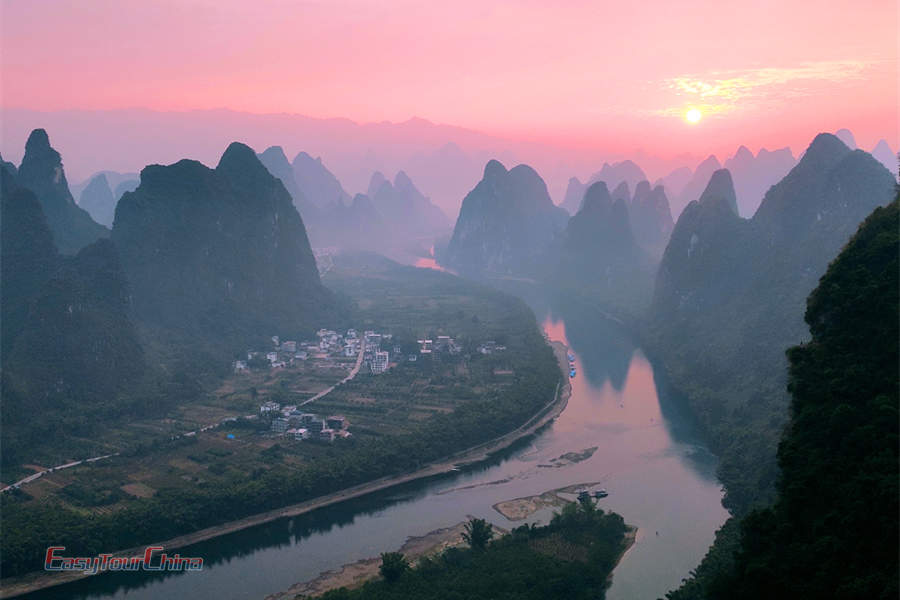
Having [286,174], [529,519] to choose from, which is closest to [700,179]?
[286,174]

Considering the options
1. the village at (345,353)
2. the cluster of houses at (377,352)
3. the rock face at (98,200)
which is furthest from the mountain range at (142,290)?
the rock face at (98,200)

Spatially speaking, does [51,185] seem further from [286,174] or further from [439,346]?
[286,174]

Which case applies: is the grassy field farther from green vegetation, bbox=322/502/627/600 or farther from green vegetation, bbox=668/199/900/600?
green vegetation, bbox=668/199/900/600

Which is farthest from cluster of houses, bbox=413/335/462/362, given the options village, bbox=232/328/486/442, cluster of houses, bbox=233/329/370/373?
cluster of houses, bbox=233/329/370/373

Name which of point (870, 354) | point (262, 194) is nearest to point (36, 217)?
point (262, 194)

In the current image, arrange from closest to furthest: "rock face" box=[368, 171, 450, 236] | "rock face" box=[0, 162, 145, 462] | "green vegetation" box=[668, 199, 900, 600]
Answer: "green vegetation" box=[668, 199, 900, 600] < "rock face" box=[0, 162, 145, 462] < "rock face" box=[368, 171, 450, 236]

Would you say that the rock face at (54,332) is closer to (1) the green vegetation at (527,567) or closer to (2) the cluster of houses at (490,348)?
(1) the green vegetation at (527,567)
